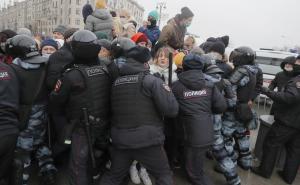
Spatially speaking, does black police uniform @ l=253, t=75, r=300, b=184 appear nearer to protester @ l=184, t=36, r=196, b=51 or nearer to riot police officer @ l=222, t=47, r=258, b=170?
riot police officer @ l=222, t=47, r=258, b=170

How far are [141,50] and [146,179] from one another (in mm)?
1926

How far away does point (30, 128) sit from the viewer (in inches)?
141

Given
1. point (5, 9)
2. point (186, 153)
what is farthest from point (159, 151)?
point (5, 9)

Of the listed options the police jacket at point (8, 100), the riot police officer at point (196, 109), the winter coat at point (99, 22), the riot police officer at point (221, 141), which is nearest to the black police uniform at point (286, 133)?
the riot police officer at point (221, 141)

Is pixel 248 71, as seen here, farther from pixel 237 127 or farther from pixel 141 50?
pixel 141 50

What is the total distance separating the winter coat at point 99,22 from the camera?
19.0 feet

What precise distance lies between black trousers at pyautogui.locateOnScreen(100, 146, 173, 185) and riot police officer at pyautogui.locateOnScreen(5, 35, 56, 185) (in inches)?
38.8

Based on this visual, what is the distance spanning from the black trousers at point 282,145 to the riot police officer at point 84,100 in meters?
2.83

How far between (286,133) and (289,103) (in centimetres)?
52

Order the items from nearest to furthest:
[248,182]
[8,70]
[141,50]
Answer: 1. [8,70]
2. [141,50]
3. [248,182]

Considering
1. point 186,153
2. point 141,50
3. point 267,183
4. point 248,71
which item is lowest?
point 267,183

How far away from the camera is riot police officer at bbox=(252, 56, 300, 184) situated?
4.41 m

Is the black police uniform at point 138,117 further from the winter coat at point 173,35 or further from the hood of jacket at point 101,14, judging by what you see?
the hood of jacket at point 101,14

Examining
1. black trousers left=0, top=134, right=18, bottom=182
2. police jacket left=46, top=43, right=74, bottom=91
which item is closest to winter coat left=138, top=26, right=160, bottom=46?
police jacket left=46, top=43, right=74, bottom=91
